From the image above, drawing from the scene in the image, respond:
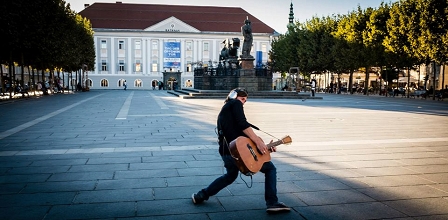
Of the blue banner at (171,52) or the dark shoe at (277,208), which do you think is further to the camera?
the blue banner at (171,52)

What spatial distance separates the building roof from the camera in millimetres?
79438

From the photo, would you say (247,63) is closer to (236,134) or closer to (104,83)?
(236,134)

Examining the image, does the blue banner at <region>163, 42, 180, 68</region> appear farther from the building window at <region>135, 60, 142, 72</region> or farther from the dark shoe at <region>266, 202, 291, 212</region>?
the dark shoe at <region>266, 202, 291, 212</region>

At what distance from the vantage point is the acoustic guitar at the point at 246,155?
12.6ft

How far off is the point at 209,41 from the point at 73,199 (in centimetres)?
7801

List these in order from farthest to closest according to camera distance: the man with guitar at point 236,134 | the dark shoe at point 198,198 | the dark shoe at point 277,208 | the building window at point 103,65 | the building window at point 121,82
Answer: the building window at point 121,82 → the building window at point 103,65 → the dark shoe at point 198,198 → the dark shoe at point 277,208 → the man with guitar at point 236,134

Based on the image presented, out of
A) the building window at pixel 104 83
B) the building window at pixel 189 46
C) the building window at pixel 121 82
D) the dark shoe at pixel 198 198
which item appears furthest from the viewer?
the building window at pixel 189 46

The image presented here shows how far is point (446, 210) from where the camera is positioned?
4.33 meters

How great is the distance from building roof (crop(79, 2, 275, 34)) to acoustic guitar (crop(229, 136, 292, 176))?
260 feet

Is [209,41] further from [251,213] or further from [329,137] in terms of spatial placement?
[251,213]

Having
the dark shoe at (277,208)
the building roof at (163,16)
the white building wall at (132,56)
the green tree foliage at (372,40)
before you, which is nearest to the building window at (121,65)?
the white building wall at (132,56)

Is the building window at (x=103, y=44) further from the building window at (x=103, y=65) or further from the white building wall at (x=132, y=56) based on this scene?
the building window at (x=103, y=65)

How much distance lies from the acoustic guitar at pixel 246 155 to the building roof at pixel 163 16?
79.1 metres

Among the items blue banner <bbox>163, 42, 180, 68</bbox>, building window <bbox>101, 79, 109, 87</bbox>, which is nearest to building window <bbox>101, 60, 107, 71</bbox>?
building window <bbox>101, 79, 109, 87</bbox>
